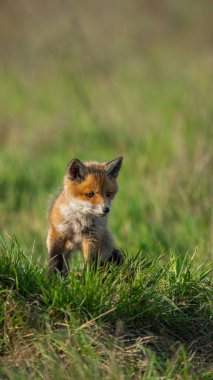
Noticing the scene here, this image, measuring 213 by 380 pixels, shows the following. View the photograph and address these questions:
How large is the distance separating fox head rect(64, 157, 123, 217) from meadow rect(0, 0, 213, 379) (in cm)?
51

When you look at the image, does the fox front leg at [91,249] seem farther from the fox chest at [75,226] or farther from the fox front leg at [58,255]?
the fox front leg at [58,255]

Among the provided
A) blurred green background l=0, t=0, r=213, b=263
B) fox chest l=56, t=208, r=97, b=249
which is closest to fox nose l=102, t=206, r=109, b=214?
fox chest l=56, t=208, r=97, b=249

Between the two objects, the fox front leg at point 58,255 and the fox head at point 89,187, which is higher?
the fox head at point 89,187

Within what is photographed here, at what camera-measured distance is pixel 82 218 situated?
5.86 meters

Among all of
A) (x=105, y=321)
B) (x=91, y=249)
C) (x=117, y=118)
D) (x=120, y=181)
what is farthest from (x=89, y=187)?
(x=117, y=118)

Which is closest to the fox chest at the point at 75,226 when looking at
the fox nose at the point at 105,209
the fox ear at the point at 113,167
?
the fox nose at the point at 105,209

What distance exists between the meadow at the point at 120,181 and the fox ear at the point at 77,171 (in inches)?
26.5

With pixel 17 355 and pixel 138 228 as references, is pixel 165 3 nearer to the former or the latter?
pixel 138 228

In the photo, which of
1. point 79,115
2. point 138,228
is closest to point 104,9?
point 79,115

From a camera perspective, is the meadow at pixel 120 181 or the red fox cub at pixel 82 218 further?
the red fox cub at pixel 82 218

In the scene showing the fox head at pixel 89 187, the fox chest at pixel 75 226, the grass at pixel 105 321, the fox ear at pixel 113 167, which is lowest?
the grass at pixel 105 321

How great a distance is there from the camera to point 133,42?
22000mm

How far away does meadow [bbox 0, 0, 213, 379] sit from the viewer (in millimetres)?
5082

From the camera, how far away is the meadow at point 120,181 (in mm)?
5082
